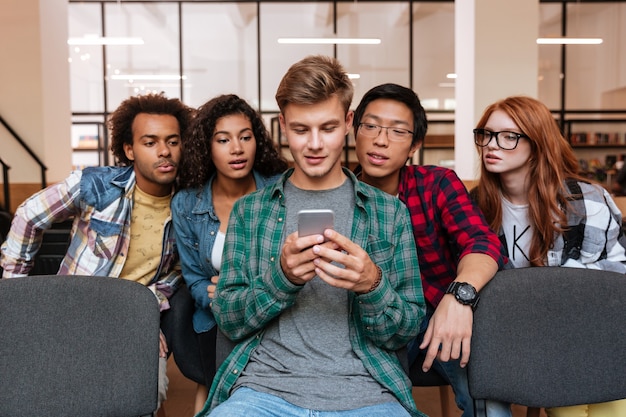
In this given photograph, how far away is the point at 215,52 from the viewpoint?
9898mm

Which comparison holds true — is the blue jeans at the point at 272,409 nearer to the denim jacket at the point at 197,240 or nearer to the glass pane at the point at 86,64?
the denim jacket at the point at 197,240

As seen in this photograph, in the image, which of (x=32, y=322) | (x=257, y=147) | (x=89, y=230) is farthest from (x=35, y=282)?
(x=257, y=147)

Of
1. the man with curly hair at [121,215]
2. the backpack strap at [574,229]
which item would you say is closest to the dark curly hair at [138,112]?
the man with curly hair at [121,215]

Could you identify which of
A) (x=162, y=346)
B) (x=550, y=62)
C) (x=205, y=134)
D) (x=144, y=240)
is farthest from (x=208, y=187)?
(x=550, y=62)

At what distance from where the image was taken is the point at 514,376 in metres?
1.47

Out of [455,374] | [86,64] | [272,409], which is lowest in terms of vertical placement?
[455,374]

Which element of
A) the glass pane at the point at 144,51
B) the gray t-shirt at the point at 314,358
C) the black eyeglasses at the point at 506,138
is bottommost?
the gray t-shirt at the point at 314,358

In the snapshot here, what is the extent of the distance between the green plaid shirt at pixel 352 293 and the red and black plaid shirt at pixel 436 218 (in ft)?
0.97

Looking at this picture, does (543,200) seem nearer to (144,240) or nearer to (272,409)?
(272,409)

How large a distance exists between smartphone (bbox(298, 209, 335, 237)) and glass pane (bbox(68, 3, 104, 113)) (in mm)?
9439

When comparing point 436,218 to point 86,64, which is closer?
point 436,218

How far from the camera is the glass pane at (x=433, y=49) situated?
1005 cm

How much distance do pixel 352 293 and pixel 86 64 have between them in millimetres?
9601

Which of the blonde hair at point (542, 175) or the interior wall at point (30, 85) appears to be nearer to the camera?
the blonde hair at point (542, 175)
